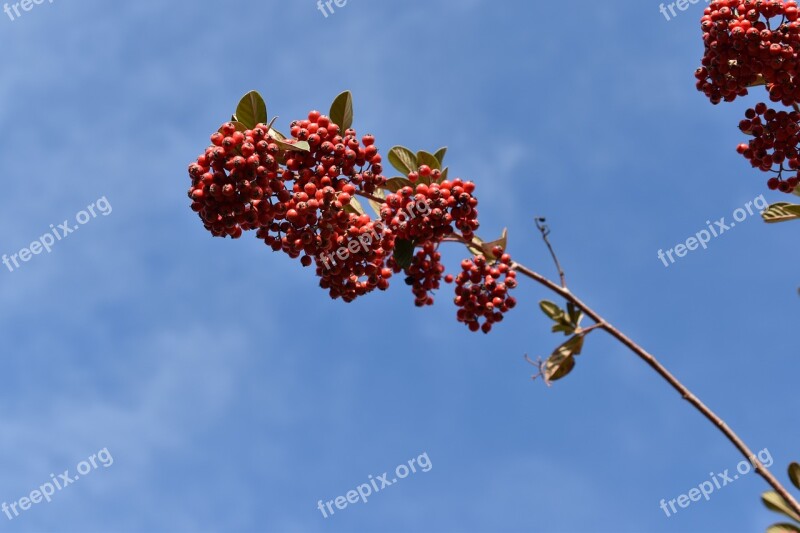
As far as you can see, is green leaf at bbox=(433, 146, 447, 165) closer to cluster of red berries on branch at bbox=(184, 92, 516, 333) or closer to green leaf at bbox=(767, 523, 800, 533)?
cluster of red berries on branch at bbox=(184, 92, 516, 333)

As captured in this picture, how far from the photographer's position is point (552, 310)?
19.4ft

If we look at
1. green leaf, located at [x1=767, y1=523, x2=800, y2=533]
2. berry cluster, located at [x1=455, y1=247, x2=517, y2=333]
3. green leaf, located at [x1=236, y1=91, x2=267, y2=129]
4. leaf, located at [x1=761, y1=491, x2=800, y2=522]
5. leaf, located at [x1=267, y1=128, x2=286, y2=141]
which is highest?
green leaf, located at [x1=236, y1=91, x2=267, y2=129]

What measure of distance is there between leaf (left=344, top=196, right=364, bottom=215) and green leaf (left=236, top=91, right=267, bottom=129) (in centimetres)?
109

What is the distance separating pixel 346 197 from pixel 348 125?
862 millimetres

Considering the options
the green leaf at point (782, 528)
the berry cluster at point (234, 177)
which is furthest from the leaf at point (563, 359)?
the berry cluster at point (234, 177)

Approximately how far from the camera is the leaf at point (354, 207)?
6426 millimetres

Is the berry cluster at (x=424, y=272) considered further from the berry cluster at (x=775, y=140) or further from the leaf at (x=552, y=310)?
the berry cluster at (x=775, y=140)

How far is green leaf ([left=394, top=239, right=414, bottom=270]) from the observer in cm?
618

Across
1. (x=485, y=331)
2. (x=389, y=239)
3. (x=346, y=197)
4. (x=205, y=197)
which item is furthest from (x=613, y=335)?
(x=205, y=197)

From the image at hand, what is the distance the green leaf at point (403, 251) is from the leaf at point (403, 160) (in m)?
0.70

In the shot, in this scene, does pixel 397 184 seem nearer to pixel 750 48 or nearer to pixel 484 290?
pixel 484 290

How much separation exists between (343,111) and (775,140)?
3875 mm

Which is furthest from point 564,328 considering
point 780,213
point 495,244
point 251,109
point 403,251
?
point 251,109

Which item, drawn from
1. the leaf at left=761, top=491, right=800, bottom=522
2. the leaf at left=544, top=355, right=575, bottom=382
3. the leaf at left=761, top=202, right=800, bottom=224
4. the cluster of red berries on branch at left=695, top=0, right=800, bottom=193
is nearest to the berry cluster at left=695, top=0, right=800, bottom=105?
the cluster of red berries on branch at left=695, top=0, right=800, bottom=193
